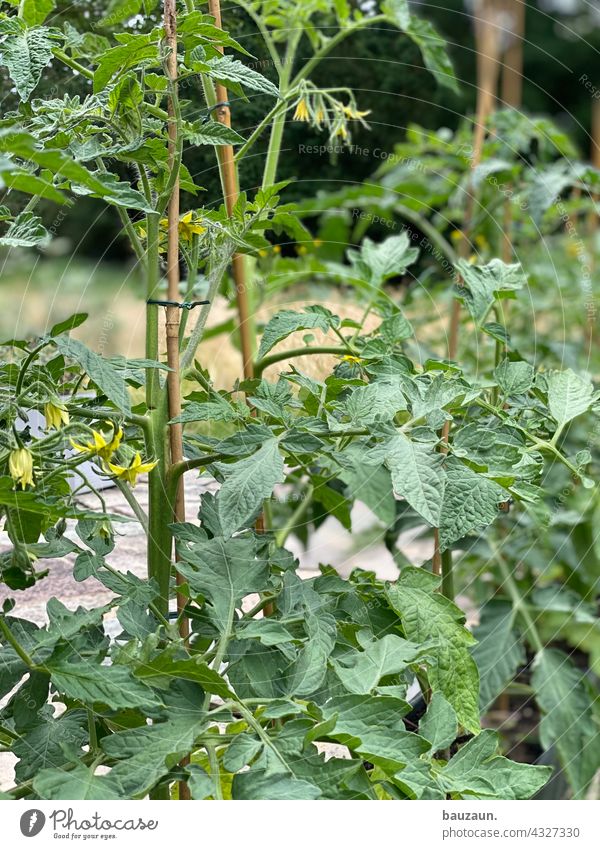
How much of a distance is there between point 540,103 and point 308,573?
473 centimetres

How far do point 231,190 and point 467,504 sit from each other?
1.12 feet

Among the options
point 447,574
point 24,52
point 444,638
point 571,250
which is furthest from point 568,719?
point 571,250

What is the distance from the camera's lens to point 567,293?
1.75 metres

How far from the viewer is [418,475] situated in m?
0.56

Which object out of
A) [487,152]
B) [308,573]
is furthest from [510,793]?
[487,152]

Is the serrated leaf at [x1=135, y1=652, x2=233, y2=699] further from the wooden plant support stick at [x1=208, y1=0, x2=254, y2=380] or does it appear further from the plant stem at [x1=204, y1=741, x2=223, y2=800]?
the wooden plant support stick at [x1=208, y1=0, x2=254, y2=380]

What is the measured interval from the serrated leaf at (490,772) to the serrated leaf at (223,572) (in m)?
0.17

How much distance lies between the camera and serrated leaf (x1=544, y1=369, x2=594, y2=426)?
0.70m

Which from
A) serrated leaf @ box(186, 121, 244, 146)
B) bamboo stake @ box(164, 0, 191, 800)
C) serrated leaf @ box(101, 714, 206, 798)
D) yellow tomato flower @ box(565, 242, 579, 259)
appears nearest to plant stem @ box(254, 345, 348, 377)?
bamboo stake @ box(164, 0, 191, 800)

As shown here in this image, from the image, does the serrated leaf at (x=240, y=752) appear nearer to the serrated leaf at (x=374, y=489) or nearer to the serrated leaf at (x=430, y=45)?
the serrated leaf at (x=374, y=489)

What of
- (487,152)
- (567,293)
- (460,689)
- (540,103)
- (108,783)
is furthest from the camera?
(540,103)

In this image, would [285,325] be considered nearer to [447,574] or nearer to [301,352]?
[301,352]
